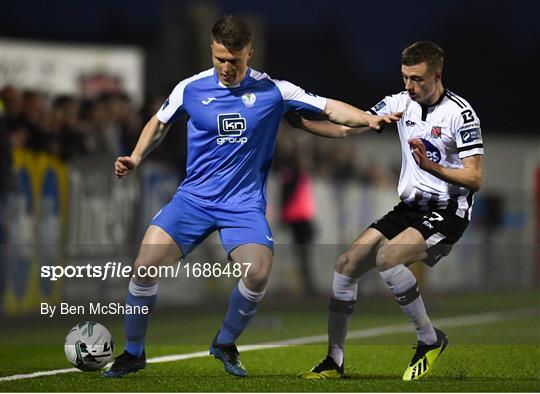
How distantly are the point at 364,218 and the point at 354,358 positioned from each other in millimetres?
12698

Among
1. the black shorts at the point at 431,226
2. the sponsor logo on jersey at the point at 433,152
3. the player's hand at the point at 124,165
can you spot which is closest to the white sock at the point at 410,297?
the black shorts at the point at 431,226

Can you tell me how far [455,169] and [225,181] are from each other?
1.57 meters

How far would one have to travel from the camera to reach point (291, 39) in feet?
179

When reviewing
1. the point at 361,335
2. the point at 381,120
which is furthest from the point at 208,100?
the point at 361,335

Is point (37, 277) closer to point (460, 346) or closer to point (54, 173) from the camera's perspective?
point (54, 173)

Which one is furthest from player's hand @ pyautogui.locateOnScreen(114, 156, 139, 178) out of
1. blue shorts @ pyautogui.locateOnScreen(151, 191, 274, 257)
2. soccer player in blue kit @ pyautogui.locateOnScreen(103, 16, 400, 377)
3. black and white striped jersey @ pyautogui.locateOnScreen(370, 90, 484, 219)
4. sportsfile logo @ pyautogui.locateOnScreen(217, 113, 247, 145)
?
black and white striped jersey @ pyautogui.locateOnScreen(370, 90, 484, 219)

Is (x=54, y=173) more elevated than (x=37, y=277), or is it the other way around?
(x=54, y=173)

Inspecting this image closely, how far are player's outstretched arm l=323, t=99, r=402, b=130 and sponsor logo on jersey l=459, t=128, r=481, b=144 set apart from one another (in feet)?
1.48

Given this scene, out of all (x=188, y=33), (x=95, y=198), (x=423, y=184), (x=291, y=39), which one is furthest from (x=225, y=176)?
(x=291, y=39)

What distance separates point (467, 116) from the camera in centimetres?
950

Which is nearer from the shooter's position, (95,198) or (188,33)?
(95,198)

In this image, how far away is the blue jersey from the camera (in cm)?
948

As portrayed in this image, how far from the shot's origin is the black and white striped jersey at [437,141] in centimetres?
947

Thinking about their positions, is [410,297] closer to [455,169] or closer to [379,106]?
[455,169]
